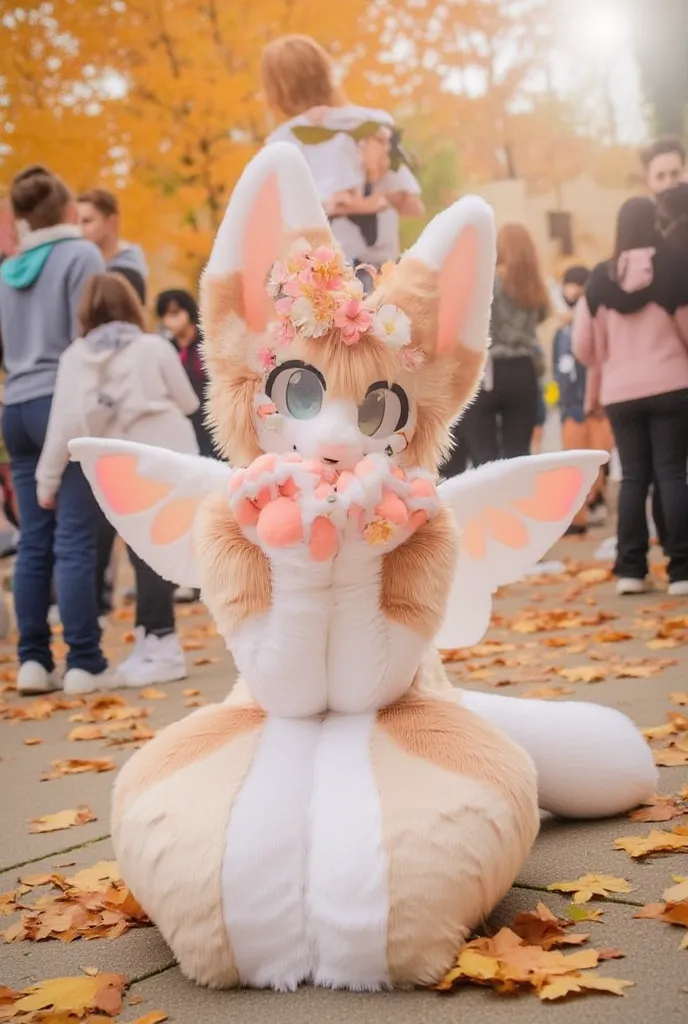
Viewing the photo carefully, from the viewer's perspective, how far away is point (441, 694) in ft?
7.91

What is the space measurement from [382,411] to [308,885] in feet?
2.76

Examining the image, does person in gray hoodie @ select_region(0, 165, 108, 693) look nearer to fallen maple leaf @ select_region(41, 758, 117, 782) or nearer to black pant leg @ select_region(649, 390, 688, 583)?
fallen maple leaf @ select_region(41, 758, 117, 782)

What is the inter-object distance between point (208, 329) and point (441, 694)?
830mm

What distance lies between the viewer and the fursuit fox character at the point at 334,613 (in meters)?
1.94

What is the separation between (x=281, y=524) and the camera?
2.05 meters

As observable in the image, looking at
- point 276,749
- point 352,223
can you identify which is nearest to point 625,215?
point 352,223

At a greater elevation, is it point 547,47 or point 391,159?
point 547,47

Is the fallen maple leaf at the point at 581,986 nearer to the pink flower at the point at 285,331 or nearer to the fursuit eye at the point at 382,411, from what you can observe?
the fursuit eye at the point at 382,411

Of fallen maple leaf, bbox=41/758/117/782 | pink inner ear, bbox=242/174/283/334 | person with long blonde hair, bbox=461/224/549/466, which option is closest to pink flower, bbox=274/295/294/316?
pink inner ear, bbox=242/174/283/334

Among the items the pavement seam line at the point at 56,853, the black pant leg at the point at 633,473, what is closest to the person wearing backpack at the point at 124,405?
the pavement seam line at the point at 56,853

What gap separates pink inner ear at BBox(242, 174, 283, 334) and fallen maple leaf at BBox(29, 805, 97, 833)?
4.68ft

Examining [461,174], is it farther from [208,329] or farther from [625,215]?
[208,329]

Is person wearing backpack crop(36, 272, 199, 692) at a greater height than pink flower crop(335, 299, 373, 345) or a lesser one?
lesser

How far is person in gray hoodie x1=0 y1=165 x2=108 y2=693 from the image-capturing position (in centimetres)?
504
